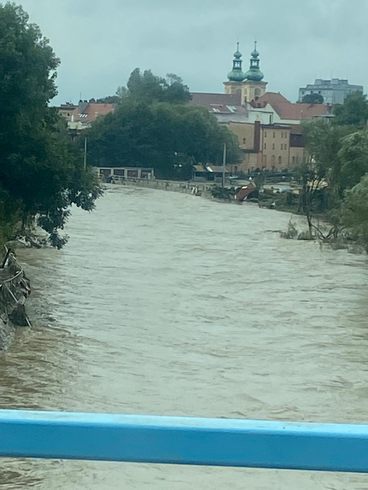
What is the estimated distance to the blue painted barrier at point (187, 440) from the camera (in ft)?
5.73

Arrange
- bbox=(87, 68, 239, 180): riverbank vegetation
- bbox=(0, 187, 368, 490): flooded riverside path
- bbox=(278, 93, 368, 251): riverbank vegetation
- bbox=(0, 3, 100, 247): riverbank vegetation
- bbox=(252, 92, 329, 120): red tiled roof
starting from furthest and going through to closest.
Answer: bbox=(252, 92, 329, 120): red tiled roof, bbox=(87, 68, 239, 180): riverbank vegetation, bbox=(278, 93, 368, 251): riverbank vegetation, bbox=(0, 3, 100, 247): riverbank vegetation, bbox=(0, 187, 368, 490): flooded riverside path

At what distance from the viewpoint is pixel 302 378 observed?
14.0 m

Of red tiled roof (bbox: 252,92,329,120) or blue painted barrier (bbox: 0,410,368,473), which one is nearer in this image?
blue painted barrier (bbox: 0,410,368,473)

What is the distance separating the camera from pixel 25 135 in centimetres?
1972

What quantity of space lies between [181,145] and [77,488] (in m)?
62.4

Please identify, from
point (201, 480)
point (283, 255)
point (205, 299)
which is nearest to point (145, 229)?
point (283, 255)

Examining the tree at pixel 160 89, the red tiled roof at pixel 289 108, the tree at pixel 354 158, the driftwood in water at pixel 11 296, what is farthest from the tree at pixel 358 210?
the red tiled roof at pixel 289 108

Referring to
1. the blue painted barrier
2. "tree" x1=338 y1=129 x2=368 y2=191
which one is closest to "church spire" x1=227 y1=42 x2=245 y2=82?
"tree" x1=338 y1=129 x2=368 y2=191

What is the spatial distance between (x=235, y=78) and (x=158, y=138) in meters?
55.0

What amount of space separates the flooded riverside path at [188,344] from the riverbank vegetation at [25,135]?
2.04m

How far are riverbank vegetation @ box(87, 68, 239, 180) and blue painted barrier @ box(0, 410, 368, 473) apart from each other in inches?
2645

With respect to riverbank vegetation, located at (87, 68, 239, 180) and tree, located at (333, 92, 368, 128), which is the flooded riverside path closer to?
tree, located at (333, 92, 368, 128)

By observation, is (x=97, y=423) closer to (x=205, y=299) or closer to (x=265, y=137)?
(x=205, y=299)

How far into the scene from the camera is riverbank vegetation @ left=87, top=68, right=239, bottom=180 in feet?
226
